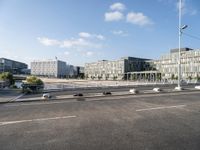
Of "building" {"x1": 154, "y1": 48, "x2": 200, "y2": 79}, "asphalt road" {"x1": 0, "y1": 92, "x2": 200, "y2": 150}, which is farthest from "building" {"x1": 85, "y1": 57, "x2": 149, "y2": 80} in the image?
"asphalt road" {"x1": 0, "y1": 92, "x2": 200, "y2": 150}

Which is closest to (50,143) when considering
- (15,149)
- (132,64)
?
(15,149)

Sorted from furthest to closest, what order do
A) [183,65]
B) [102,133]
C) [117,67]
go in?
1. [117,67]
2. [183,65]
3. [102,133]

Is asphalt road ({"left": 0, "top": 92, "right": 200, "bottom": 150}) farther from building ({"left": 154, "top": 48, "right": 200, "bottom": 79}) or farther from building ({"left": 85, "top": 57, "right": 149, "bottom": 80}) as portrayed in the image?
building ({"left": 85, "top": 57, "right": 149, "bottom": 80})

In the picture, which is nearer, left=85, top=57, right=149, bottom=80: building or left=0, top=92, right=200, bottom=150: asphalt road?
left=0, top=92, right=200, bottom=150: asphalt road

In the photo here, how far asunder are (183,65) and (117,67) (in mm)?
59878

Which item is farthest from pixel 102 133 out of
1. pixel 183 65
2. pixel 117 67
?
pixel 117 67

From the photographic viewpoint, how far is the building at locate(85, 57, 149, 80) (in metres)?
167

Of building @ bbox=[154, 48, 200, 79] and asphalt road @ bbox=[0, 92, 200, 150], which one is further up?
building @ bbox=[154, 48, 200, 79]

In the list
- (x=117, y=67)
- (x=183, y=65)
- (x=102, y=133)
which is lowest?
(x=102, y=133)

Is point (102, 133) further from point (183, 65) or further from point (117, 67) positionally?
point (117, 67)

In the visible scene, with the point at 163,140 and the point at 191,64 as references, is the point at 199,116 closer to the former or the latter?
the point at 163,140

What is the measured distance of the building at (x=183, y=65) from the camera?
389ft

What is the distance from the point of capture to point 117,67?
172 metres

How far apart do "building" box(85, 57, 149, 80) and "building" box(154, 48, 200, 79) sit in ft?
90.9
